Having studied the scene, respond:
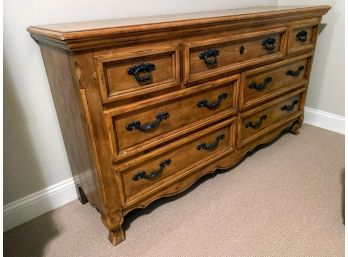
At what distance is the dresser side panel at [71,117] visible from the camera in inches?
39.5

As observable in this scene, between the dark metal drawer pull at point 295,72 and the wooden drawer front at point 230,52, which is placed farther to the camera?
the dark metal drawer pull at point 295,72

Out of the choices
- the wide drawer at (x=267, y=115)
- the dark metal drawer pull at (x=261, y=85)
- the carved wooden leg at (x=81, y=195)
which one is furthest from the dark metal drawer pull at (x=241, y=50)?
the carved wooden leg at (x=81, y=195)

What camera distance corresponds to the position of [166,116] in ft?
3.90

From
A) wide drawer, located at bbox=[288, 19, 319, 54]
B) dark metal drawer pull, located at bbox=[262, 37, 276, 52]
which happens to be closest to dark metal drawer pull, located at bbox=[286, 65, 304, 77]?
wide drawer, located at bbox=[288, 19, 319, 54]

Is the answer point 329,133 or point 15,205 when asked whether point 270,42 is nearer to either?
point 329,133

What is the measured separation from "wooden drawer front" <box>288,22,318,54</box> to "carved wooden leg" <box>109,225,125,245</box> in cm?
138

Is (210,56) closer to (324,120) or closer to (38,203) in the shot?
(38,203)

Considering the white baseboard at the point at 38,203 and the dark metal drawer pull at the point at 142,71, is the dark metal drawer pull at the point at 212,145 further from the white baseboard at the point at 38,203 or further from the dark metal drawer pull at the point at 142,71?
the white baseboard at the point at 38,203

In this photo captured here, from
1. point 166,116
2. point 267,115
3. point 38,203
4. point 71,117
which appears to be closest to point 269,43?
point 267,115

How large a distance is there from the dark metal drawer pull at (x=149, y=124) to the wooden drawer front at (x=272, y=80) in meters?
0.52

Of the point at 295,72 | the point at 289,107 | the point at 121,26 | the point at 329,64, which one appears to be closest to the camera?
the point at 121,26

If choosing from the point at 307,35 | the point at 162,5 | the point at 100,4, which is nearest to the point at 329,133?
the point at 307,35

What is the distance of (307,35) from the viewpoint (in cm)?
172

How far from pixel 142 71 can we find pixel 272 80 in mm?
937
